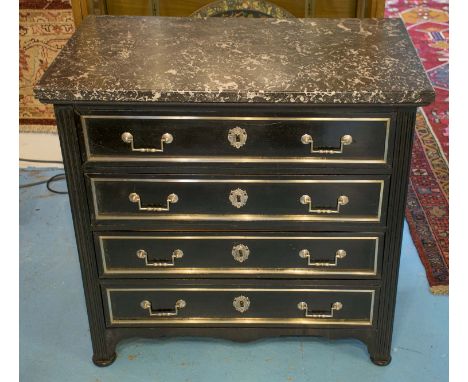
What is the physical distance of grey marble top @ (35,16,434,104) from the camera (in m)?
1.56

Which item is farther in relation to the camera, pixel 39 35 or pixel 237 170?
pixel 39 35

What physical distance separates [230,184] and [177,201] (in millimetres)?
156

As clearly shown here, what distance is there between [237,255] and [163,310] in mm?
304

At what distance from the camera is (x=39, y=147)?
295 cm

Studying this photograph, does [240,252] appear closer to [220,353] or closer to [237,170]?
[237,170]

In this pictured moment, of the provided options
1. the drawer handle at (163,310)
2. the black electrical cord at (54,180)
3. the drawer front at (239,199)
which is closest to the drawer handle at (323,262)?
the drawer front at (239,199)

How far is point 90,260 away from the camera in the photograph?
183 centimetres

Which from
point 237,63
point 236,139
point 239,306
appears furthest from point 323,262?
point 237,63

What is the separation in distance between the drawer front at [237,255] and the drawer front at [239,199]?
0.07 metres

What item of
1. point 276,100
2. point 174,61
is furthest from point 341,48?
point 174,61

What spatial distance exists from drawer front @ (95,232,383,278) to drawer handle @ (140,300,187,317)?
0.11 metres

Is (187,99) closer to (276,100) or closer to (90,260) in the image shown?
(276,100)

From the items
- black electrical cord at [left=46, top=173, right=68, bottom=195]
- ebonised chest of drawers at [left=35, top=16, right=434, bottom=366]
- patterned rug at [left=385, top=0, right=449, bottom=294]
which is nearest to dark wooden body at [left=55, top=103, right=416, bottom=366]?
ebonised chest of drawers at [left=35, top=16, right=434, bottom=366]

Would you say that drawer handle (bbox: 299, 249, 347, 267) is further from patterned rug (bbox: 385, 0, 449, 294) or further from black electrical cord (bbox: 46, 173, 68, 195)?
black electrical cord (bbox: 46, 173, 68, 195)
